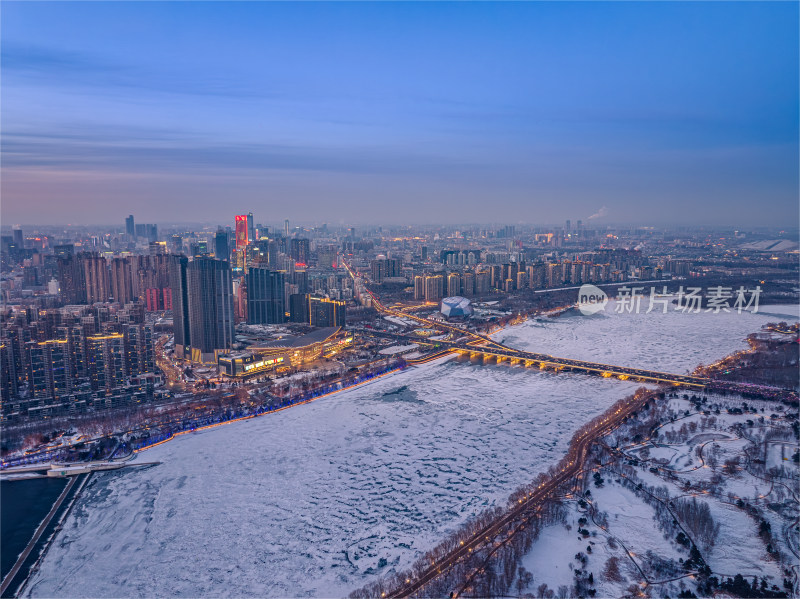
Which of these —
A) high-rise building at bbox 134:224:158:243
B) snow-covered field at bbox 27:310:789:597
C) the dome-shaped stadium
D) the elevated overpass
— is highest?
high-rise building at bbox 134:224:158:243

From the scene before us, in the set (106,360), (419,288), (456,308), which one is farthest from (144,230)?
(106,360)

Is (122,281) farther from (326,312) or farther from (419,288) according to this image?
(419,288)

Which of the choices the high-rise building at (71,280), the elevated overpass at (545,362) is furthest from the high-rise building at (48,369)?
the high-rise building at (71,280)

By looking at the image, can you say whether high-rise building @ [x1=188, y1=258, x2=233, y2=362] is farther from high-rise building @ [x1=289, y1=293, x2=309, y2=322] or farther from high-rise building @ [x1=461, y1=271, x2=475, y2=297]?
high-rise building @ [x1=461, y1=271, x2=475, y2=297]

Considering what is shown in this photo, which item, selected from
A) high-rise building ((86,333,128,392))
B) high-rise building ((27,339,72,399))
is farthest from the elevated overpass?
high-rise building ((27,339,72,399))

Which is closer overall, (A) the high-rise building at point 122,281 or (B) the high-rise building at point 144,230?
(A) the high-rise building at point 122,281

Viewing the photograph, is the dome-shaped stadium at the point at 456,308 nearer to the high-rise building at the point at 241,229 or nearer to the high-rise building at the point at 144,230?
the high-rise building at the point at 241,229

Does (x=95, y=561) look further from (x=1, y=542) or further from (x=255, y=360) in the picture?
(x=255, y=360)
